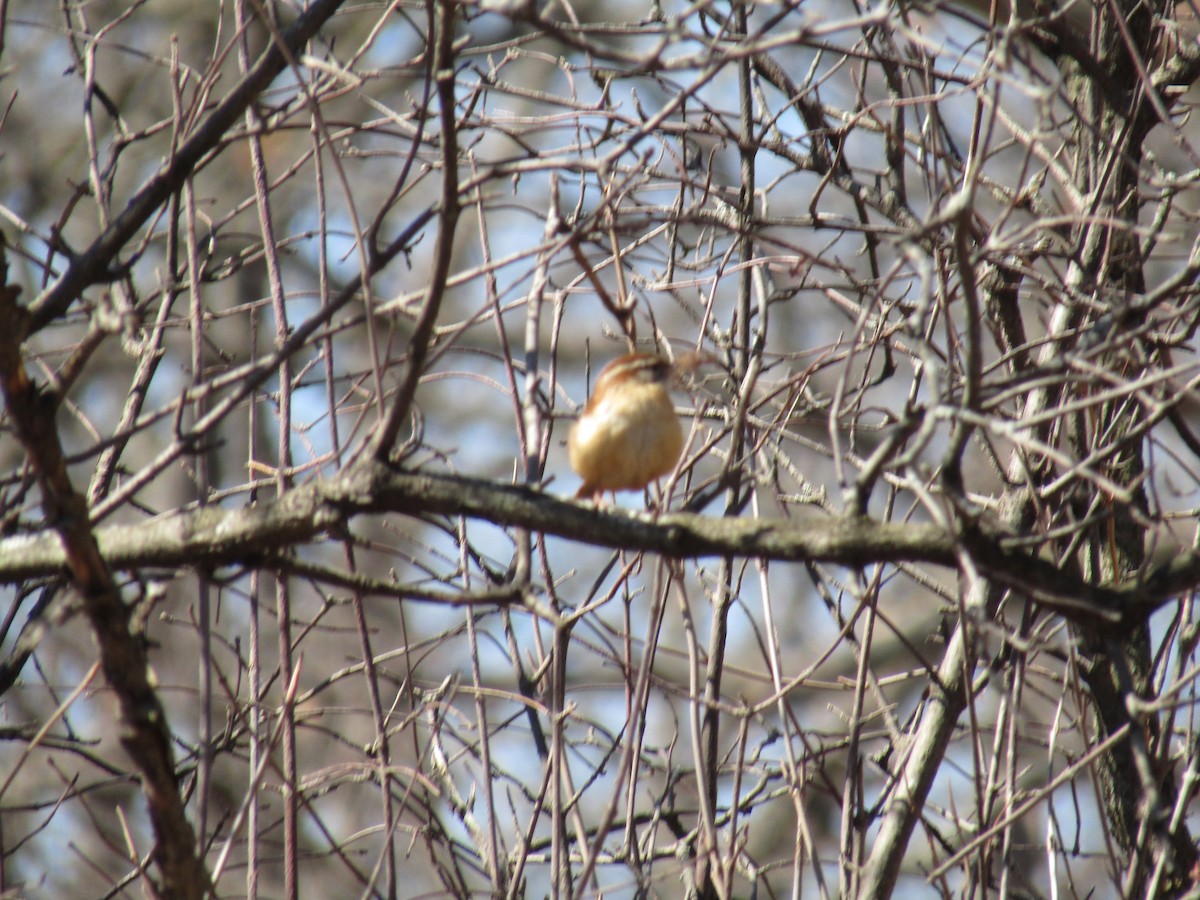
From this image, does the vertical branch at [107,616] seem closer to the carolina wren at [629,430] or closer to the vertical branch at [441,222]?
the vertical branch at [441,222]

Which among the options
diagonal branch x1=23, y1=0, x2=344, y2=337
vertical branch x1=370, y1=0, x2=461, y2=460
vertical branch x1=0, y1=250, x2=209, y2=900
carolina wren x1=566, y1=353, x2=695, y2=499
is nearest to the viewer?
vertical branch x1=370, y1=0, x2=461, y2=460

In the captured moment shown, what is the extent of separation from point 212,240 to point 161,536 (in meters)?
1.63

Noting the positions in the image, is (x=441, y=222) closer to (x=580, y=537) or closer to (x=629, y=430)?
(x=580, y=537)

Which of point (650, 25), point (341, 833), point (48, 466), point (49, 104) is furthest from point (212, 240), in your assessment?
point (49, 104)

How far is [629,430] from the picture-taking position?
309 cm

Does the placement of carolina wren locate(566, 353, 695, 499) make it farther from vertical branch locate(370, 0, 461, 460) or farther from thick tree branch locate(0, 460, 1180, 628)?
vertical branch locate(370, 0, 461, 460)

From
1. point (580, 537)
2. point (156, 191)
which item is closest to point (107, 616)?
point (580, 537)

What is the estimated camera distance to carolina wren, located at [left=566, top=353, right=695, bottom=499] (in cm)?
310

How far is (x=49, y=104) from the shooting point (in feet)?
41.5

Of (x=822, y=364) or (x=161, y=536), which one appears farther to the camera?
(x=822, y=364)

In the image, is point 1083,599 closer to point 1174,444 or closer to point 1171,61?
point 1171,61

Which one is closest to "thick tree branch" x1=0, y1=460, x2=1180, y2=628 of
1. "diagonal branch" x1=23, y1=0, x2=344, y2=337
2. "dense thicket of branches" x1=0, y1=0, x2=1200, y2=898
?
"dense thicket of branches" x1=0, y1=0, x2=1200, y2=898

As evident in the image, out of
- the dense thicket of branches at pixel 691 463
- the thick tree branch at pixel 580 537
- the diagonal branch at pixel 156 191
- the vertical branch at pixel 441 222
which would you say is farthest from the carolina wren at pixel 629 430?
the diagonal branch at pixel 156 191

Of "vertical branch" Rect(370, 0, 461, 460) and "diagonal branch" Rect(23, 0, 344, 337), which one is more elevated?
"diagonal branch" Rect(23, 0, 344, 337)
